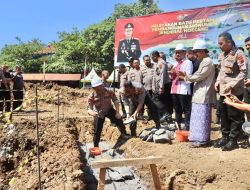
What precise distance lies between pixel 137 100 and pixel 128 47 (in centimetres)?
534

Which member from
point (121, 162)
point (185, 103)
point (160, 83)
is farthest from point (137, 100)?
point (121, 162)

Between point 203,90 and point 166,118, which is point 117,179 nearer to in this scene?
point 203,90

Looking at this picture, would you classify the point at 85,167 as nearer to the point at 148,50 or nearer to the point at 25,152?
the point at 25,152

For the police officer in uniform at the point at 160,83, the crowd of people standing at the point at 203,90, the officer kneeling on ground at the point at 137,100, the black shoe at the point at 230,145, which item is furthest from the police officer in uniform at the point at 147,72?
the black shoe at the point at 230,145

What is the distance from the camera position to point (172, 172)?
5867mm

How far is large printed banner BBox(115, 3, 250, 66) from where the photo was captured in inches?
423

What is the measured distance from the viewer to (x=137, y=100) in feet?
27.5

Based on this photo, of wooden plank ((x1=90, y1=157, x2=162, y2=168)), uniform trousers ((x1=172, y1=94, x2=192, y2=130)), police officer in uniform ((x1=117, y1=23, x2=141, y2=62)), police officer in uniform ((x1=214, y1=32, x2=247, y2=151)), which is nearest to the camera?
wooden plank ((x1=90, y1=157, x2=162, y2=168))

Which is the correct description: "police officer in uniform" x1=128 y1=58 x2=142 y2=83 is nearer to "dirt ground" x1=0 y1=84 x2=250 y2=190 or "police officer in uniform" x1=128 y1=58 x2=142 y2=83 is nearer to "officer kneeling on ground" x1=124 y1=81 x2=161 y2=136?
"officer kneeling on ground" x1=124 y1=81 x2=161 y2=136

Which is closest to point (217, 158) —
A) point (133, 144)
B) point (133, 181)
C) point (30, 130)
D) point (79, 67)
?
point (133, 181)

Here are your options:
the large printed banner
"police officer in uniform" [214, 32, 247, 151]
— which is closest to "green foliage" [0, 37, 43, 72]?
the large printed banner

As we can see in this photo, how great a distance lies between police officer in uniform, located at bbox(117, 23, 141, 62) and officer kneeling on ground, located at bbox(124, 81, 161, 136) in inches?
187

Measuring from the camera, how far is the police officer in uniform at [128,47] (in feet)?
43.3

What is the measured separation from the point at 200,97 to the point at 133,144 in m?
2.11
